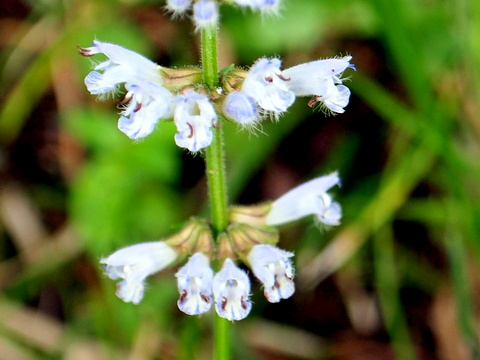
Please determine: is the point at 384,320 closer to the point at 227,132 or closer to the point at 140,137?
the point at 227,132

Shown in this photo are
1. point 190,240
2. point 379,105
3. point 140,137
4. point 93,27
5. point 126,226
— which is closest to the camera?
point 140,137

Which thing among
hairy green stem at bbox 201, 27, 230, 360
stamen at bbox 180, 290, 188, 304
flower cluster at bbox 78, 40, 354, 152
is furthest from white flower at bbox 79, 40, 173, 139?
stamen at bbox 180, 290, 188, 304

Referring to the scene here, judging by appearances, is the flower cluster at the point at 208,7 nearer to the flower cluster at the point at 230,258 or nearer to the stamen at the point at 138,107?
the stamen at the point at 138,107

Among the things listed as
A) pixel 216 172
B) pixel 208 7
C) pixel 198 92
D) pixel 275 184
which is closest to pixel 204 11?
pixel 208 7

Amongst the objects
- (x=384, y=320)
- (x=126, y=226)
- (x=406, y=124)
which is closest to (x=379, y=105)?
(x=406, y=124)

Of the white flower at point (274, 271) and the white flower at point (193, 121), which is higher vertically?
the white flower at point (193, 121)

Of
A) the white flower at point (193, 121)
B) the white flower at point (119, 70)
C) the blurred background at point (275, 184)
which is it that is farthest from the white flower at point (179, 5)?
the blurred background at point (275, 184)

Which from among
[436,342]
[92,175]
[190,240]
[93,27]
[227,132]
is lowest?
[190,240]
